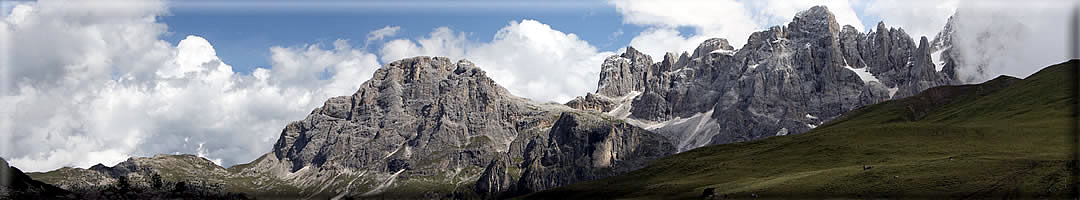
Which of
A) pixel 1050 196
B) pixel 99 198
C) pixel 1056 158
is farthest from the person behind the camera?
pixel 1056 158

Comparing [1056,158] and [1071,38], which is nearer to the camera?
[1071,38]

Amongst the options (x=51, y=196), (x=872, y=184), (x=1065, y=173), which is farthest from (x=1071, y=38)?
(x=51, y=196)

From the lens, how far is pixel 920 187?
176 meters

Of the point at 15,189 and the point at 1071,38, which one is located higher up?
the point at 1071,38

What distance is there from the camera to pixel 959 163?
198 metres

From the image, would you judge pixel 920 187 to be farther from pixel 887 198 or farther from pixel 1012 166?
pixel 1012 166

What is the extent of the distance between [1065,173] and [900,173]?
1409 inches

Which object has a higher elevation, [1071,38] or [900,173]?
[1071,38]

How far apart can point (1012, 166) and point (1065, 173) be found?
1926 centimetres

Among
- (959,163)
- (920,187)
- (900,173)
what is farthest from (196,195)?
(959,163)

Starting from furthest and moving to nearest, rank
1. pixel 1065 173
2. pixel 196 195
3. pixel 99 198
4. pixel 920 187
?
pixel 920 187
pixel 1065 173
pixel 196 195
pixel 99 198

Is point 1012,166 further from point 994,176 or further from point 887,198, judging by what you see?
point 887,198

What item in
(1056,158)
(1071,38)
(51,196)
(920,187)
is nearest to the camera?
(51,196)

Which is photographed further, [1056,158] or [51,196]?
[1056,158]
